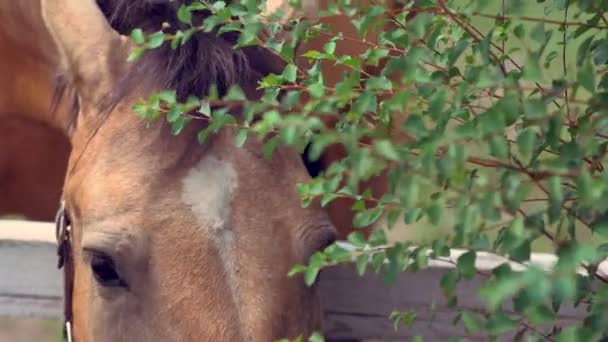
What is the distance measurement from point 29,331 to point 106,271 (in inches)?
81.6

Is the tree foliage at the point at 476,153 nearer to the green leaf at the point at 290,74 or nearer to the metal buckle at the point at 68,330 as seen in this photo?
the green leaf at the point at 290,74

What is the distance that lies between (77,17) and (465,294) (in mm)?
1155

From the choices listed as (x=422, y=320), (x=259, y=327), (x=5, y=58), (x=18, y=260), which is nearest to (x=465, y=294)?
(x=422, y=320)

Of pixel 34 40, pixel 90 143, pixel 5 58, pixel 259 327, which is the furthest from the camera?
pixel 5 58

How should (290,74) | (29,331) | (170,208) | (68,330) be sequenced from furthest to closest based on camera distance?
(29,331)
(68,330)
(170,208)
(290,74)

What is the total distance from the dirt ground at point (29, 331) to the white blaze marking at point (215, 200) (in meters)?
1.98

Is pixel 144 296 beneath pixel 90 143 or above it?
beneath

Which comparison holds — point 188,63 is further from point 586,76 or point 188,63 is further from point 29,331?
point 29,331

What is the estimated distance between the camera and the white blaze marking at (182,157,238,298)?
1.62m

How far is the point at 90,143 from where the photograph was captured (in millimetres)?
1820

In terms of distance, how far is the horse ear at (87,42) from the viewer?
6.05 feet

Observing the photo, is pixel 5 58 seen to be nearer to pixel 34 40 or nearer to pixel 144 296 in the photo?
pixel 34 40

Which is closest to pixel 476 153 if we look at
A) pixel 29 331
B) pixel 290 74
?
pixel 290 74

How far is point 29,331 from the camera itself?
3.62m
